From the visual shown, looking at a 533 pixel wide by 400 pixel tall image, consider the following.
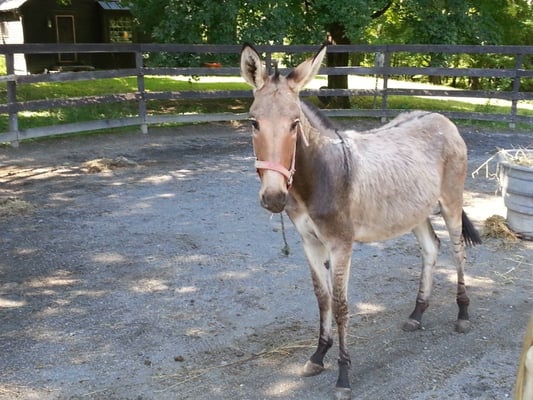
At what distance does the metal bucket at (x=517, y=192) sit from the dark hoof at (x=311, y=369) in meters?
3.32

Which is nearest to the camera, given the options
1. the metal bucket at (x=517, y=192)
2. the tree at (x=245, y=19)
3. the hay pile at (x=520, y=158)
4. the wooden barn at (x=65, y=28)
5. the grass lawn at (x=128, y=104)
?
the metal bucket at (x=517, y=192)

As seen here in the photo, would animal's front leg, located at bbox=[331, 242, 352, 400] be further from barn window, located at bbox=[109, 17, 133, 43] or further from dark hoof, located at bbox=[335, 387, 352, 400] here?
barn window, located at bbox=[109, 17, 133, 43]

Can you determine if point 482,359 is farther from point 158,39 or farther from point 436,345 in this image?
point 158,39

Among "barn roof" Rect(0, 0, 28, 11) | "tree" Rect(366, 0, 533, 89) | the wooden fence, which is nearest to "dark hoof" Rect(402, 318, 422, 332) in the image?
the wooden fence

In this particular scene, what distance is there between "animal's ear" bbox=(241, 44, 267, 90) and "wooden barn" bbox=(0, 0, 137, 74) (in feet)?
64.5

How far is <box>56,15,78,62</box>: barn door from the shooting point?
22341mm

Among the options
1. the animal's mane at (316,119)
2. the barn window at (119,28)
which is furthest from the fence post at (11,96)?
the barn window at (119,28)

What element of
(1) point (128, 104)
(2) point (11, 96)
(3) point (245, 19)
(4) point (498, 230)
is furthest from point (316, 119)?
(1) point (128, 104)

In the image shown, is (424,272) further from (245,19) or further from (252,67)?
(245,19)

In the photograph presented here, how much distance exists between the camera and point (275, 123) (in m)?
2.78

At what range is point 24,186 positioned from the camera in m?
7.72

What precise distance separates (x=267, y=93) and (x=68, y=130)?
8129mm

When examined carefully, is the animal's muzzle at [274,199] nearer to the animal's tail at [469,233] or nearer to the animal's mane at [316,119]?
the animal's mane at [316,119]

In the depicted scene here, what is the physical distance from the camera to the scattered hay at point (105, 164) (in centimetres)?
859
